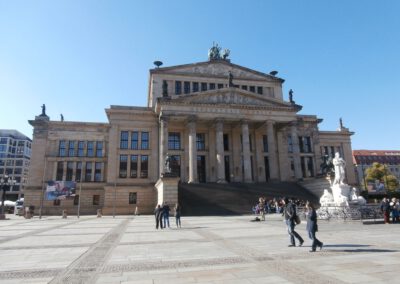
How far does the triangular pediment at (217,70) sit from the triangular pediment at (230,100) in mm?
8161

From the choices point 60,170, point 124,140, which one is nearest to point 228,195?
point 124,140

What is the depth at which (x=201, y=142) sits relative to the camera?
49188 millimetres

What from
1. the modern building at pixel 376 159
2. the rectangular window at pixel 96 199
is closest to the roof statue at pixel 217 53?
the rectangular window at pixel 96 199

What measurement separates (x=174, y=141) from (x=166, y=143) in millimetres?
6257

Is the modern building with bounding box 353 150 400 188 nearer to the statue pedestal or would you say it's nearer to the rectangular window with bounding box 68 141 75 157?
the statue pedestal

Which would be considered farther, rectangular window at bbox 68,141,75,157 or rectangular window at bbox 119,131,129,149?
rectangular window at bbox 68,141,75,157

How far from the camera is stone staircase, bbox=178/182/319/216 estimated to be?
32312mm

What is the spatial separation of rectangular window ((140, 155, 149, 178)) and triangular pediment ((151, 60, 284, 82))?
50.6 feet

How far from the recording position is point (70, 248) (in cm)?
1132

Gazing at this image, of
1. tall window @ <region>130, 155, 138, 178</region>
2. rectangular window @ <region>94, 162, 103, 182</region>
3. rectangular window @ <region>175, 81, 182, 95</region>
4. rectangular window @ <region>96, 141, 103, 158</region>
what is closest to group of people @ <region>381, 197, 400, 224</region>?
tall window @ <region>130, 155, 138, 178</region>

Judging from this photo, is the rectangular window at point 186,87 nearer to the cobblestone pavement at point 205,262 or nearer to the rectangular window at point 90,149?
the rectangular window at point 90,149

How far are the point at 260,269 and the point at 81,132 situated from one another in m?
47.3

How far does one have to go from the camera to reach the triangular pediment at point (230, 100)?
43500 mm

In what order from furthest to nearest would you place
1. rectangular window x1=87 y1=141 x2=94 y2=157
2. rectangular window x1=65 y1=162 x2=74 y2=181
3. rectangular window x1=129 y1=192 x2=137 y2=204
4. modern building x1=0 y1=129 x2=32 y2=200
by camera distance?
modern building x1=0 y1=129 x2=32 y2=200
rectangular window x1=87 y1=141 x2=94 y2=157
rectangular window x1=65 y1=162 x2=74 y2=181
rectangular window x1=129 y1=192 x2=137 y2=204
